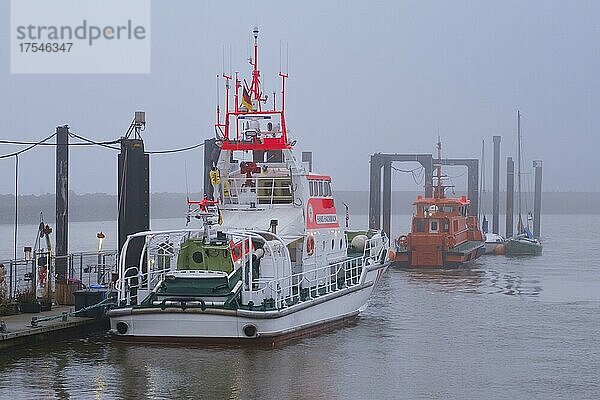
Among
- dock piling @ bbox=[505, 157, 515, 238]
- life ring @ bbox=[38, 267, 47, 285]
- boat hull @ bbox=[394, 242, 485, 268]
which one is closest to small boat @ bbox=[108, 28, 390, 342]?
life ring @ bbox=[38, 267, 47, 285]

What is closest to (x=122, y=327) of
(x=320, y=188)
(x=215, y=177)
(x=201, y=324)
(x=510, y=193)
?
(x=201, y=324)

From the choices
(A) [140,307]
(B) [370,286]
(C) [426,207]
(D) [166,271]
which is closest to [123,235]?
(D) [166,271]

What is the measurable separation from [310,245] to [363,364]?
15.9 feet

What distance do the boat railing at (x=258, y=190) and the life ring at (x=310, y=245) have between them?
1.04 meters

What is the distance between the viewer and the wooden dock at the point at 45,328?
61.9ft

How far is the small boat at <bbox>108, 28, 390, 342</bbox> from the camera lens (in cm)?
2002

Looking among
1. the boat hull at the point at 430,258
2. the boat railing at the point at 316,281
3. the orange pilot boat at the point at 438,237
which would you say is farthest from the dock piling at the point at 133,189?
the boat hull at the point at 430,258

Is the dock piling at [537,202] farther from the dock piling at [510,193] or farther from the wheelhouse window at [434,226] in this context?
the wheelhouse window at [434,226]

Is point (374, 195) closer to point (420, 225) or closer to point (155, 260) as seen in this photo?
point (420, 225)

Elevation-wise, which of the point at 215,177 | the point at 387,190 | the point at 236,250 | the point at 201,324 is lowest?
the point at 201,324

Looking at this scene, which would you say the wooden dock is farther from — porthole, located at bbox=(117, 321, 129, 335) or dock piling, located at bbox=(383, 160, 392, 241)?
dock piling, located at bbox=(383, 160, 392, 241)

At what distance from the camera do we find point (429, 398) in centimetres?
1644

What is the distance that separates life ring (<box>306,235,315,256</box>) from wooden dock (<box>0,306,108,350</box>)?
4951mm

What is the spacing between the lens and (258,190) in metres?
24.2
